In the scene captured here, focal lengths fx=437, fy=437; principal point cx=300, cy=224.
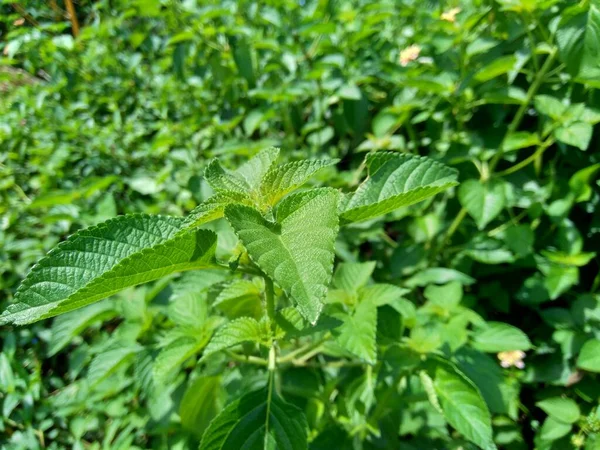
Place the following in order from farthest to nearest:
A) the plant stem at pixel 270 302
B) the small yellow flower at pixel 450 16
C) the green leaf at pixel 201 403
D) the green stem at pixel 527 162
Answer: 1. the small yellow flower at pixel 450 16
2. the green stem at pixel 527 162
3. the green leaf at pixel 201 403
4. the plant stem at pixel 270 302

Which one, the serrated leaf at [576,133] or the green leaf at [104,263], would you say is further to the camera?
the serrated leaf at [576,133]

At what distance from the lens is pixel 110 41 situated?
2432 millimetres

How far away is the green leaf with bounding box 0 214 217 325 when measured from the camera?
589 millimetres

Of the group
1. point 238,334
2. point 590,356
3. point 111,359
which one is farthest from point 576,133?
Result: point 111,359

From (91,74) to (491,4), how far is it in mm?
2103

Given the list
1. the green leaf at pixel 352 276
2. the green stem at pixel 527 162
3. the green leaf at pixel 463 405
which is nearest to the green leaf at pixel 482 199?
the green stem at pixel 527 162

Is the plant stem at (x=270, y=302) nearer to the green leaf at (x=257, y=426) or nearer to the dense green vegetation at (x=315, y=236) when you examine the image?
the dense green vegetation at (x=315, y=236)

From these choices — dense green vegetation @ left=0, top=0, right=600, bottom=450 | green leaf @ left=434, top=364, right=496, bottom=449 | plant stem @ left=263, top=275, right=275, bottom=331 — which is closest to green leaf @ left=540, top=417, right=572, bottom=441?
dense green vegetation @ left=0, top=0, right=600, bottom=450

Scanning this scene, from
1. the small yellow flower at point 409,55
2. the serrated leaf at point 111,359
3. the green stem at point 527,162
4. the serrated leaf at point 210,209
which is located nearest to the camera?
the serrated leaf at point 210,209

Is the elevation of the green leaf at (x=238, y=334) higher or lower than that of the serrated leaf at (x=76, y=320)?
higher

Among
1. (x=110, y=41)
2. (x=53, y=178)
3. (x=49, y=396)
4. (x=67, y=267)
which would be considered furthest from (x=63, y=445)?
(x=110, y=41)

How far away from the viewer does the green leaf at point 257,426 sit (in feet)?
2.48

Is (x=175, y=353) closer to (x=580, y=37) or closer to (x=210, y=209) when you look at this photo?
(x=210, y=209)

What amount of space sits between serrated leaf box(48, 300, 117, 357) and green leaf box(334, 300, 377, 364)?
78 cm
